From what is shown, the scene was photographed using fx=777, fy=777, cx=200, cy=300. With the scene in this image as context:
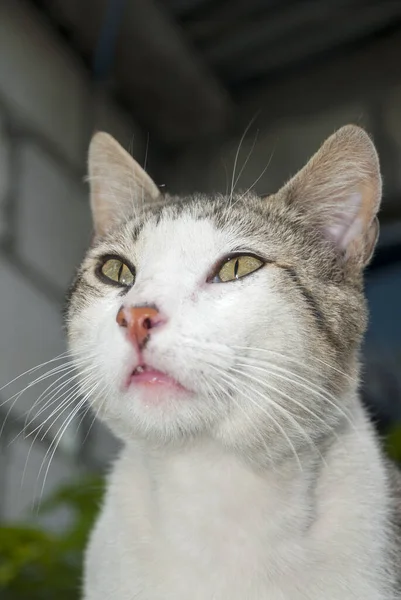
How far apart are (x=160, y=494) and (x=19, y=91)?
213 centimetres

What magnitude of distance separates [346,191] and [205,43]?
6.14 feet

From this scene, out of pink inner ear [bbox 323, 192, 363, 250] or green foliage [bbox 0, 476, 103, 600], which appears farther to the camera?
green foliage [bbox 0, 476, 103, 600]

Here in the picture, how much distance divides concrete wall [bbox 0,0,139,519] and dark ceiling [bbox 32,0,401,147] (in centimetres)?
15

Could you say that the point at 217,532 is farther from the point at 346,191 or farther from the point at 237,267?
the point at 346,191

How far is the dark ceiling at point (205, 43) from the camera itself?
118 inches

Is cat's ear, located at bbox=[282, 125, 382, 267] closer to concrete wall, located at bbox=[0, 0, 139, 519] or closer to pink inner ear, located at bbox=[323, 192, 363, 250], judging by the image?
pink inner ear, located at bbox=[323, 192, 363, 250]

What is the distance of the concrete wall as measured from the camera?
291cm

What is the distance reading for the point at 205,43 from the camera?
3.23 metres

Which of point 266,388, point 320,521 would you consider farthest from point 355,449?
point 266,388

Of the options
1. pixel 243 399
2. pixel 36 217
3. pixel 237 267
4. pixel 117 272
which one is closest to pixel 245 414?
pixel 243 399

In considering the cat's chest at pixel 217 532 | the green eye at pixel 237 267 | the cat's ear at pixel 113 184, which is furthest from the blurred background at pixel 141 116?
the green eye at pixel 237 267

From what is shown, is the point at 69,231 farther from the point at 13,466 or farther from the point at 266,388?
the point at 266,388

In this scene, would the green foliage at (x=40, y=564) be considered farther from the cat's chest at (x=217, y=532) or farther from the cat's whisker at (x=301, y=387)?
the cat's whisker at (x=301, y=387)

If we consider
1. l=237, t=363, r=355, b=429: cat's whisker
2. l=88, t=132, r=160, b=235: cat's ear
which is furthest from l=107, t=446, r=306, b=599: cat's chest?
l=88, t=132, r=160, b=235: cat's ear
